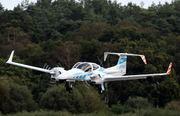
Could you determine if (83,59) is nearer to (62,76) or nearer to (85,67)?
(85,67)

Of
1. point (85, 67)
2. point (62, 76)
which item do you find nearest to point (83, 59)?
point (85, 67)

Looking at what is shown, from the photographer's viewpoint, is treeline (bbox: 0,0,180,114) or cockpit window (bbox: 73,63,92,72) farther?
treeline (bbox: 0,0,180,114)

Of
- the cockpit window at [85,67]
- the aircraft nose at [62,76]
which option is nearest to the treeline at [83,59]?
the cockpit window at [85,67]

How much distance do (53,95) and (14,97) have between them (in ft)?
26.2

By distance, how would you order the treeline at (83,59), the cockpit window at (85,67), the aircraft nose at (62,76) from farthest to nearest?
the treeline at (83,59) → the cockpit window at (85,67) → the aircraft nose at (62,76)

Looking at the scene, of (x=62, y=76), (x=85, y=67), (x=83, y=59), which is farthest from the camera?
(x=83, y=59)

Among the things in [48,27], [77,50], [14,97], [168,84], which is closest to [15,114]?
[14,97]

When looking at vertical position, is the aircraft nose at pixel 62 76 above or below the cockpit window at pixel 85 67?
below

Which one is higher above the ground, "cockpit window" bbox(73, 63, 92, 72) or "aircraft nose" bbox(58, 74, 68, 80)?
"cockpit window" bbox(73, 63, 92, 72)

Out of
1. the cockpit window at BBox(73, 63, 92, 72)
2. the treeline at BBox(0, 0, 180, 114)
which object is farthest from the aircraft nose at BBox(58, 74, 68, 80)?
the treeline at BBox(0, 0, 180, 114)

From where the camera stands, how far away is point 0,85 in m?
60.0

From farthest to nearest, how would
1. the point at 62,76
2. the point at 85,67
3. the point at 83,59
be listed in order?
the point at 83,59, the point at 85,67, the point at 62,76

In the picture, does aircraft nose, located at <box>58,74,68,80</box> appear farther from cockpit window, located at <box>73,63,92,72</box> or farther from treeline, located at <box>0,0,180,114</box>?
treeline, located at <box>0,0,180,114</box>

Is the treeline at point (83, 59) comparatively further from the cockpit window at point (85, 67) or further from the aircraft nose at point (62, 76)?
the aircraft nose at point (62, 76)
